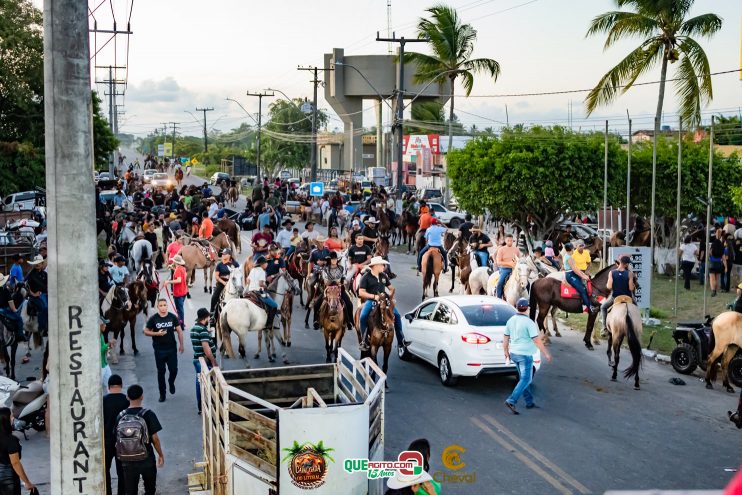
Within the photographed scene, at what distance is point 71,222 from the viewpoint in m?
6.20

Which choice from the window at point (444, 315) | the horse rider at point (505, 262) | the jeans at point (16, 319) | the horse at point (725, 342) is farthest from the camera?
the horse rider at point (505, 262)

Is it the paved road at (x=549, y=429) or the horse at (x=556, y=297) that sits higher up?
the horse at (x=556, y=297)

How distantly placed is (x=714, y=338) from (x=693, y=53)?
17.5m

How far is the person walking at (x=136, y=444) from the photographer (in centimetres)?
951

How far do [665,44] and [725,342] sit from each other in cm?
1787

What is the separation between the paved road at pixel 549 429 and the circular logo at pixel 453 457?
76mm

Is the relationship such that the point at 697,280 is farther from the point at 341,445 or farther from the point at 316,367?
the point at 341,445

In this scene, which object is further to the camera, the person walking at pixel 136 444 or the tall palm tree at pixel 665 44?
the tall palm tree at pixel 665 44

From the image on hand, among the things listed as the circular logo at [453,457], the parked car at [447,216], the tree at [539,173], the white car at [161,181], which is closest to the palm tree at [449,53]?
the parked car at [447,216]

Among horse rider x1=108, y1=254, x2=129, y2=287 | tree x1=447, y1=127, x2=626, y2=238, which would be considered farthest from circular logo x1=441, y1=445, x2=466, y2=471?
tree x1=447, y1=127, x2=626, y2=238

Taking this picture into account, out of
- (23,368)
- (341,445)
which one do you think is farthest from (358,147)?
(341,445)

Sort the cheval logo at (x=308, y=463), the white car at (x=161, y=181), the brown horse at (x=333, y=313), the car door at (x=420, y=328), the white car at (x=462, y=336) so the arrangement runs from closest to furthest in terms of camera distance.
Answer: the cheval logo at (x=308, y=463) → the white car at (x=462, y=336) → the brown horse at (x=333, y=313) → the car door at (x=420, y=328) → the white car at (x=161, y=181)

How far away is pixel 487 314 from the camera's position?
1592cm

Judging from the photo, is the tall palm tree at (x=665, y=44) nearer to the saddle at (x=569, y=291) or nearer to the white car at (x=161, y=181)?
the saddle at (x=569, y=291)
